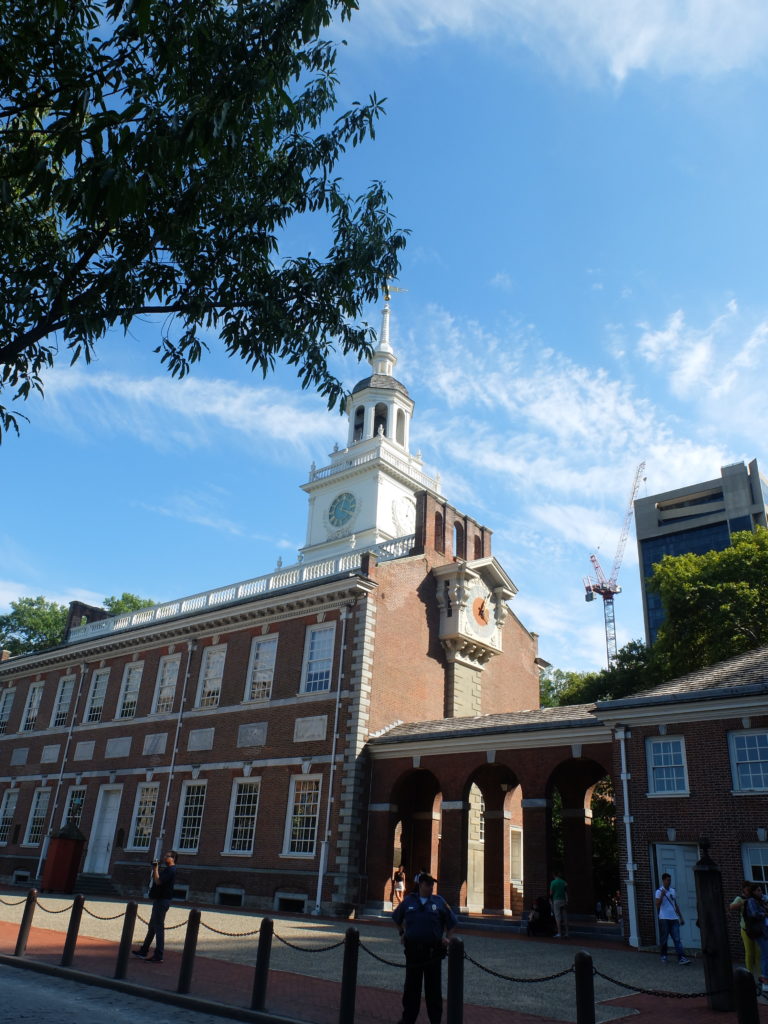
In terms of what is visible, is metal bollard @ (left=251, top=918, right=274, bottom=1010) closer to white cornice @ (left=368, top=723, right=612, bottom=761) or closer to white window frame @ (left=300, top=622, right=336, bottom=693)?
white cornice @ (left=368, top=723, right=612, bottom=761)

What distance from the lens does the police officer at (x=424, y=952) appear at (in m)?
9.47

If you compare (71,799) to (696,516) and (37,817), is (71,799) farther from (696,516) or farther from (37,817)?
(696,516)

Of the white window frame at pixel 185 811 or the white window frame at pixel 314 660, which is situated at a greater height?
the white window frame at pixel 314 660

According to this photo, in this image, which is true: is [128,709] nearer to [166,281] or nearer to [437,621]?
[437,621]

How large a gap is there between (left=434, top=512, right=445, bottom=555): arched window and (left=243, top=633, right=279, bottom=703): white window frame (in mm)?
7197

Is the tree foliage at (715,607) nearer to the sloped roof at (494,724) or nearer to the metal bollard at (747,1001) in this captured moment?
the sloped roof at (494,724)

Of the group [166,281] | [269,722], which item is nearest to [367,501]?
[269,722]

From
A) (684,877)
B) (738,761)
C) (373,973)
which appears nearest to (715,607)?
(738,761)

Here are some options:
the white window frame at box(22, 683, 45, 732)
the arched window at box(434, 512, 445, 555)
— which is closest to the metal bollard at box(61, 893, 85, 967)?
the arched window at box(434, 512, 445, 555)

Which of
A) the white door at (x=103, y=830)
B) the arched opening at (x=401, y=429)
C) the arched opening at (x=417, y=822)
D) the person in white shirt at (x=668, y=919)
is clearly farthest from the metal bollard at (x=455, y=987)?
the arched opening at (x=401, y=429)

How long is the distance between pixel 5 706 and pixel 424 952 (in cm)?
3726

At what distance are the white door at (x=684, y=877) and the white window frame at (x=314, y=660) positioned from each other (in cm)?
1198

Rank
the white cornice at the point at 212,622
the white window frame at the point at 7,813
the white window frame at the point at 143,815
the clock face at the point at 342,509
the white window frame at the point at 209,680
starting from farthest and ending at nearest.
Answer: the clock face at the point at 342,509 < the white window frame at the point at 7,813 < the white window frame at the point at 209,680 < the white window frame at the point at 143,815 < the white cornice at the point at 212,622

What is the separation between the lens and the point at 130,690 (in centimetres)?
3425
